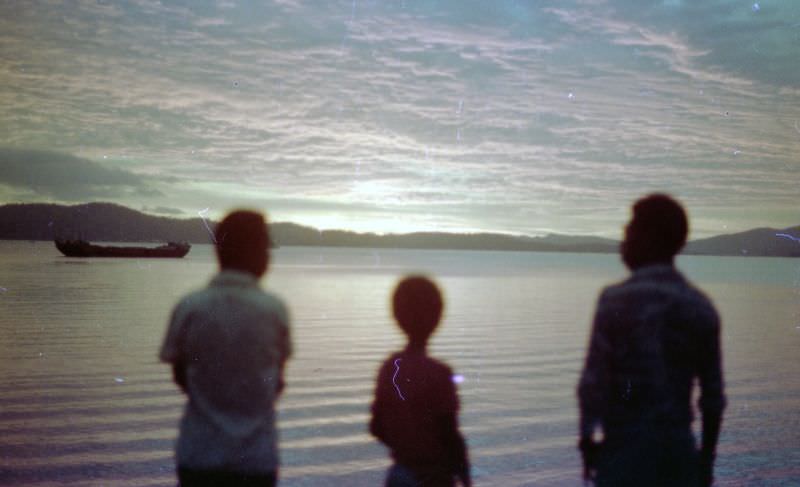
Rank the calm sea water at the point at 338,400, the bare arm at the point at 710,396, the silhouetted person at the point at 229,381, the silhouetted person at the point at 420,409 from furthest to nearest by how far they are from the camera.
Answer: the calm sea water at the point at 338,400
the silhouetted person at the point at 420,409
the bare arm at the point at 710,396
the silhouetted person at the point at 229,381

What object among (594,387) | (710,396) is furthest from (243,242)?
(710,396)

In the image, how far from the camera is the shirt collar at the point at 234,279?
266 cm

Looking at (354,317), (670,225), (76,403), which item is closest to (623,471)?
(670,225)

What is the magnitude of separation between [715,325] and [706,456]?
510 mm

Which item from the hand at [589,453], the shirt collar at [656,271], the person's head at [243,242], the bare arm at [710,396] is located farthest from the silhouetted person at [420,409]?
the bare arm at [710,396]

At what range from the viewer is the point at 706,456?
9.14 ft

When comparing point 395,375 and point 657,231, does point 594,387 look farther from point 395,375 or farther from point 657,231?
point 395,375

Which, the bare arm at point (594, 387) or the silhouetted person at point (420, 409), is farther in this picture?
the silhouetted person at point (420, 409)

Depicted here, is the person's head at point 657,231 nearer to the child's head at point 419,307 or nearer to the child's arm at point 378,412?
the child's head at point 419,307

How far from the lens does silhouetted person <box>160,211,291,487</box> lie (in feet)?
8.50

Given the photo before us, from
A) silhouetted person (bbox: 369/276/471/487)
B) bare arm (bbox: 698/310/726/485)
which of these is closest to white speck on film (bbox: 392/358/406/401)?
silhouetted person (bbox: 369/276/471/487)

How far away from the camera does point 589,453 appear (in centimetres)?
276

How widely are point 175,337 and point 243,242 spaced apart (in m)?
0.41

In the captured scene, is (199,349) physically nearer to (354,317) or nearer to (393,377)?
(393,377)
